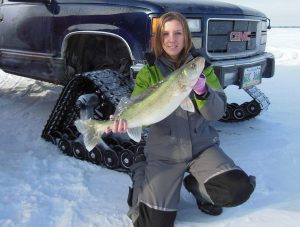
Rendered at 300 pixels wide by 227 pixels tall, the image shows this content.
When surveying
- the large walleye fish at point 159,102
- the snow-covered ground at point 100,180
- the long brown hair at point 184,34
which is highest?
the long brown hair at point 184,34

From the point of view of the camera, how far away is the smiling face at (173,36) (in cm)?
292

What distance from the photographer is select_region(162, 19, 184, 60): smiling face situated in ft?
9.59

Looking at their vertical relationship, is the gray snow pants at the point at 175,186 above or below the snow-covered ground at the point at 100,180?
above

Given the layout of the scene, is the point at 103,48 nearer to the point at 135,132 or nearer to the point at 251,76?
the point at 251,76

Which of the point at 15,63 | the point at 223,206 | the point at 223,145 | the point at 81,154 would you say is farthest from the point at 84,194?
the point at 15,63

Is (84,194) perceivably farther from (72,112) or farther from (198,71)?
(198,71)

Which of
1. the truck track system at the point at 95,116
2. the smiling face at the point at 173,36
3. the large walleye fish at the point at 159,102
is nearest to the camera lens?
the large walleye fish at the point at 159,102

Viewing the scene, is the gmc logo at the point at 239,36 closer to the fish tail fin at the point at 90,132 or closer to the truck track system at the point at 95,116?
the truck track system at the point at 95,116

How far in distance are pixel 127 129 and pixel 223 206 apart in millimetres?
891

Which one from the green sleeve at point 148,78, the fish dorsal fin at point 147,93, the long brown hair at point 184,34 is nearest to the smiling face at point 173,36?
the long brown hair at point 184,34

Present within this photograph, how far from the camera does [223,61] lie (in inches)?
176

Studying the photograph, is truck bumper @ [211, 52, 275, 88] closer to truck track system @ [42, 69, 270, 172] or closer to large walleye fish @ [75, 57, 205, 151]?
truck track system @ [42, 69, 270, 172]

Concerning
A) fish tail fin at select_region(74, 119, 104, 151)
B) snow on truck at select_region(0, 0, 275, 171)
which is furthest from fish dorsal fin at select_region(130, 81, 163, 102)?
snow on truck at select_region(0, 0, 275, 171)

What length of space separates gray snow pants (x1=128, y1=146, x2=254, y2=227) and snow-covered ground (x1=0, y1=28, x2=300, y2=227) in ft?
0.60
